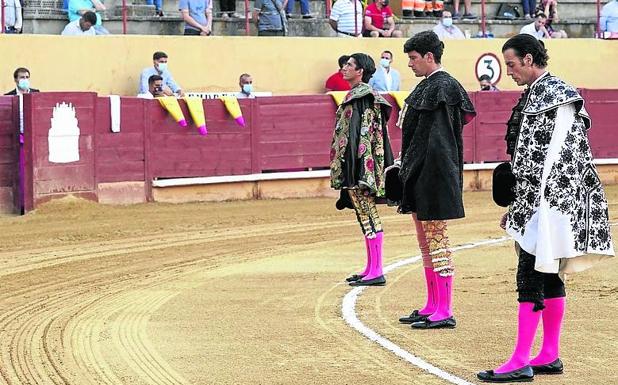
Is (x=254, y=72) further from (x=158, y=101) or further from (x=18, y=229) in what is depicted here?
(x=18, y=229)

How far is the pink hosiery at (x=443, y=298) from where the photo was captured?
24.4 feet

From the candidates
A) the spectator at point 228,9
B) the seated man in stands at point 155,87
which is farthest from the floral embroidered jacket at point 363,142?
the spectator at point 228,9

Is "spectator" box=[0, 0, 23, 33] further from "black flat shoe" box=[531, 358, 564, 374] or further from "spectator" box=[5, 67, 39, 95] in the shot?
"black flat shoe" box=[531, 358, 564, 374]

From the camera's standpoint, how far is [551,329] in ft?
20.3

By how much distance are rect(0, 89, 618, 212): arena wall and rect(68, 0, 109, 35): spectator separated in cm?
222

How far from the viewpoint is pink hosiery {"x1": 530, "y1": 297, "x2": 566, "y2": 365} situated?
6.13 metres

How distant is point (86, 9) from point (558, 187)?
481 inches

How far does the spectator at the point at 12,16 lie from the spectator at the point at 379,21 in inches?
220

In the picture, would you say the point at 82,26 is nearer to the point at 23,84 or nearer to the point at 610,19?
the point at 23,84

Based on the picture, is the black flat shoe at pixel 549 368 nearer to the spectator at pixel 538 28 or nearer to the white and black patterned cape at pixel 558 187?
the white and black patterned cape at pixel 558 187

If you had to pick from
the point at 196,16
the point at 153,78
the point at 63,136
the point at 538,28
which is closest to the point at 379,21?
the point at 538,28

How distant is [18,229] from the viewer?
1319 centimetres

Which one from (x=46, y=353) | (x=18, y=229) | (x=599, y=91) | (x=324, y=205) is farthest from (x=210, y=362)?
(x=599, y=91)

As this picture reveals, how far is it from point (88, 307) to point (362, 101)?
89.2 inches
